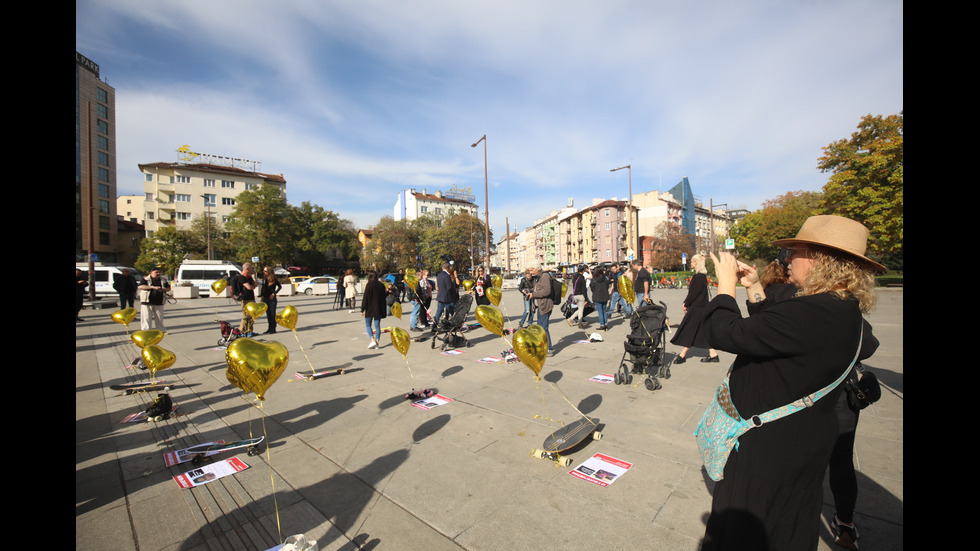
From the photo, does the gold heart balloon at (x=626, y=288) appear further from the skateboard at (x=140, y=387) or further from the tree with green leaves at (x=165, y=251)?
the tree with green leaves at (x=165, y=251)

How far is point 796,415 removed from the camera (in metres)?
1.55

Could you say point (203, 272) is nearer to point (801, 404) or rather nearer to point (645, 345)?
point (645, 345)

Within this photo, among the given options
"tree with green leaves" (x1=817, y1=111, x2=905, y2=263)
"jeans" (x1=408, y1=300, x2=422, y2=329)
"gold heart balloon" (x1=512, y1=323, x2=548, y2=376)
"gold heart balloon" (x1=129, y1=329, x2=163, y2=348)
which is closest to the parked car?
"jeans" (x1=408, y1=300, x2=422, y2=329)

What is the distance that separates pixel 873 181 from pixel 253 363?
31809 millimetres

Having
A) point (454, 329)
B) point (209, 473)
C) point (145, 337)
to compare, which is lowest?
point (209, 473)

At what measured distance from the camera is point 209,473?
3.39m

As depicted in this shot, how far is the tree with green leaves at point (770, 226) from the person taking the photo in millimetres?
41406

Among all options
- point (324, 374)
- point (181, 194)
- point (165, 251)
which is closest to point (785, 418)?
point (324, 374)
